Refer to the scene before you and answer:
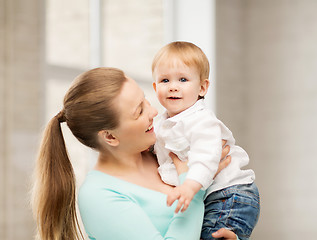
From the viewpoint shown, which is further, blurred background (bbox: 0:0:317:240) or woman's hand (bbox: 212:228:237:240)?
blurred background (bbox: 0:0:317:240)

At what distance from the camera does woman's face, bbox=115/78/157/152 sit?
1.37 metres

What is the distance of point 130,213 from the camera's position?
1.31 meters

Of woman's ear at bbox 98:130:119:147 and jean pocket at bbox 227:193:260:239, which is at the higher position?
woman's ear at bbox 98:130:119:147

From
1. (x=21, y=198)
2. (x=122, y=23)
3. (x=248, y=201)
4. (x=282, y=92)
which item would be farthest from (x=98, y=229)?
(x=282, y=92)

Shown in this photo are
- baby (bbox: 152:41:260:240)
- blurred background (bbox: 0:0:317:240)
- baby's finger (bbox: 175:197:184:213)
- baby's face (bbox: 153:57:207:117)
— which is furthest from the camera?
blurred background (bbox: 0:0:317:240)

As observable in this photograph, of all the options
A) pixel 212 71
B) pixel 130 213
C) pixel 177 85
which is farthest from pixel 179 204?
pixel 212 71

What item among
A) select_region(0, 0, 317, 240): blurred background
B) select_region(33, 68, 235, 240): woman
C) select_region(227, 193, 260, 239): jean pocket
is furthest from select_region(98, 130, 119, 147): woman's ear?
select_region(0, 0, 317, 240): blurred background

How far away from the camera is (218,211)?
1418 mm

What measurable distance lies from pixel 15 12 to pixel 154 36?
148 centimetres

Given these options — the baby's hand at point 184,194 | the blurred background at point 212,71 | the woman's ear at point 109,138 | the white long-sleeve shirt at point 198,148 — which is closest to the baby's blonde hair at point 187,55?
the white long-sleeve shirt at point 198,148

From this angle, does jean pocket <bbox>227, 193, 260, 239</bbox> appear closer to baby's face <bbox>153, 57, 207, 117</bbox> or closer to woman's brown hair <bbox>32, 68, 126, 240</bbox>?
baby's face <bbox>153, 57, 207, 117</bbox>

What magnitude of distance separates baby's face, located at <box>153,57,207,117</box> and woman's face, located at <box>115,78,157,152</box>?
0.11m

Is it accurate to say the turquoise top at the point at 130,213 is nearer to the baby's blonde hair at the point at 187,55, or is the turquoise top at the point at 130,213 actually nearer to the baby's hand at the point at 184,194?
the baby's hand at the point at 184,194

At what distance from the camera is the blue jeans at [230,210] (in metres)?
1.41
